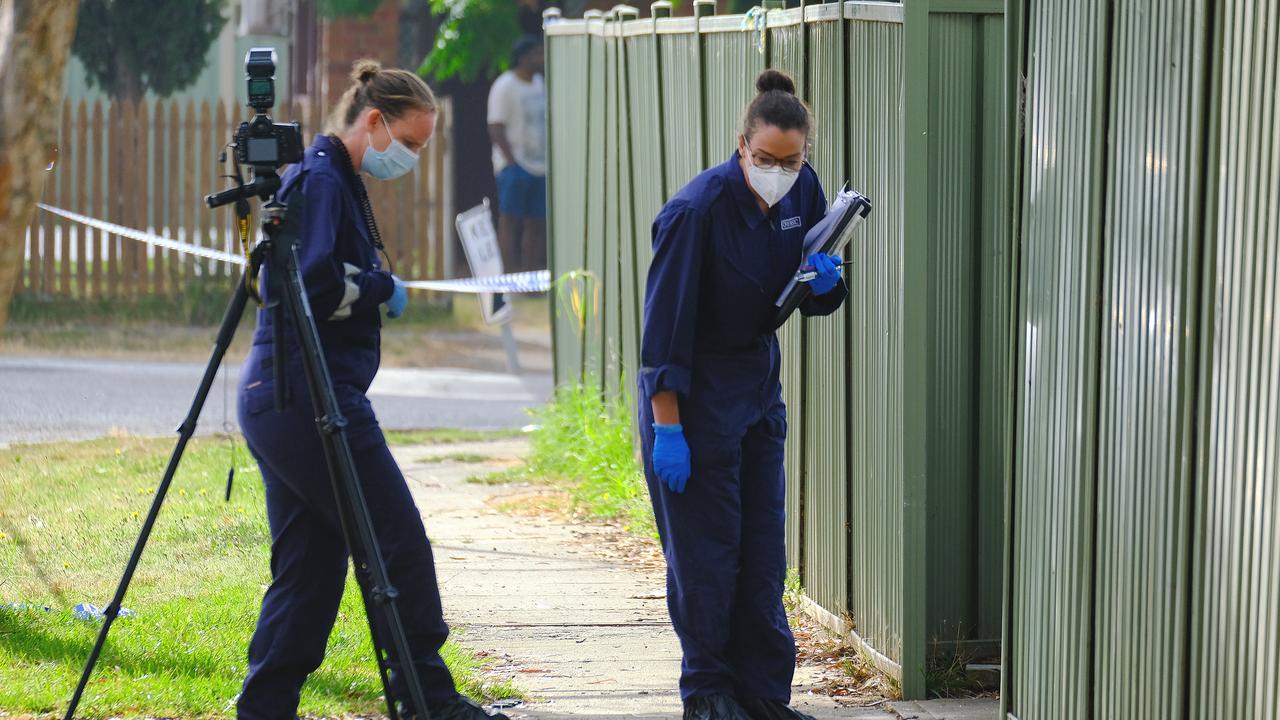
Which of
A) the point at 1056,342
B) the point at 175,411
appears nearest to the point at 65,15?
the point at 1056,342

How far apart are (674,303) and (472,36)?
46.6 feet

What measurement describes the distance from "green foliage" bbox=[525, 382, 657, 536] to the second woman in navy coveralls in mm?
2900

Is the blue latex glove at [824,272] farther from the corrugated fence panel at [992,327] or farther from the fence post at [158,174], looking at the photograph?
the fence post at [158,174]

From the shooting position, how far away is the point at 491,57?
19.0m

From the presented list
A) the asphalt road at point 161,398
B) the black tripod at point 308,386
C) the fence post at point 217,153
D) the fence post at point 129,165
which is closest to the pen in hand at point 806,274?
the black tripod at point 308,386

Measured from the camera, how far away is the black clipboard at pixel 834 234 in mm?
4840

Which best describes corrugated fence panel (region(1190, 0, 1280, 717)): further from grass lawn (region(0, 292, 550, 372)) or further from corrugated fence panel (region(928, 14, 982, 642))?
grass lawn (region(0, 292, 550, 372))

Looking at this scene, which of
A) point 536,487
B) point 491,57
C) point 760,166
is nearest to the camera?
point 760,166

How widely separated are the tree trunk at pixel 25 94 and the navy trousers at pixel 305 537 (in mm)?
1177

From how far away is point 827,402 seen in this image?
19.7 ft

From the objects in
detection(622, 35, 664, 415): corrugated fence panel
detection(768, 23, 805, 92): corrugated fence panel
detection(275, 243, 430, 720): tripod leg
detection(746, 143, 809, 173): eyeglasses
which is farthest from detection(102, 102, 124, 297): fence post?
detection(275, 243, 430, 720): tripod leg

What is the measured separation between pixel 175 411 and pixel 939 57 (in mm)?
7817

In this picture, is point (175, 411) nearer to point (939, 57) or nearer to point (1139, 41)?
point (939, 57)

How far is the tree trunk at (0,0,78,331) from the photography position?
5.18 metres
